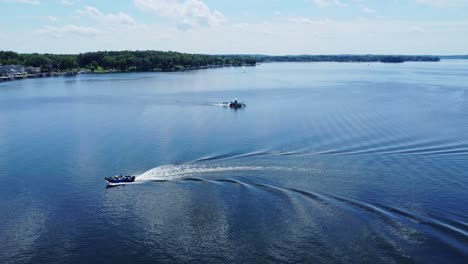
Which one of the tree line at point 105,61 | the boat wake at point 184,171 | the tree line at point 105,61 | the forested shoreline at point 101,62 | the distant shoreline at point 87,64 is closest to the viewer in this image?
the boat wake at point 184,171

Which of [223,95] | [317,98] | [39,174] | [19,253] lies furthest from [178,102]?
[19,253]

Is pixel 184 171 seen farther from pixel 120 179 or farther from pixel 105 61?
pixel 105 61

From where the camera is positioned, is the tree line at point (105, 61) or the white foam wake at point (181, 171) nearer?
the white foam wake at point (181, 171)

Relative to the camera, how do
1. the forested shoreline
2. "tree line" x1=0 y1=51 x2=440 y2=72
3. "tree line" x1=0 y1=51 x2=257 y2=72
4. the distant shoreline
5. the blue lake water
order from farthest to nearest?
"tree line" x1=0 y1=51 x2=257 y2=72
"tree line" x1=0 y1=51 x2=440 y2=72
the forested shoreline
the distant shoreline
the blue lake water

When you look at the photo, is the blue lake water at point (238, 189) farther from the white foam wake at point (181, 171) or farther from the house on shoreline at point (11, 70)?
the house on shoreline at point (11, 70)

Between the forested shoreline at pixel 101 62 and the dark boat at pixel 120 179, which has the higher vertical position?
the forested shoreline at pixel 101 62

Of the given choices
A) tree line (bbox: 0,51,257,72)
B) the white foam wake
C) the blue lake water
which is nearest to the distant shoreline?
tree line (bbox: 0,51,257,72)

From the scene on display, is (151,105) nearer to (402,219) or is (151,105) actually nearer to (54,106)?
(54,106)

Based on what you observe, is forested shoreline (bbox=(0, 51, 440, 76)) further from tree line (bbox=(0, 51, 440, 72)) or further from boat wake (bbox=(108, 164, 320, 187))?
boat wake (bbox=(108, 164, 320, 187))

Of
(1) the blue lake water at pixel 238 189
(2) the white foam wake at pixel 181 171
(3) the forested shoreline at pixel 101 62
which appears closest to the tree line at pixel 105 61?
(3) the forested shoreline at pixel 101 62
